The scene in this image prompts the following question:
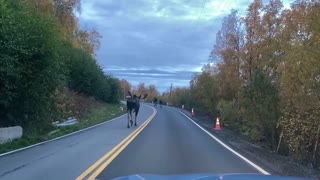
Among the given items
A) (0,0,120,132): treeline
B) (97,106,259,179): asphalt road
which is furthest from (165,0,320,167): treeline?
(0,0,120,132): treeline

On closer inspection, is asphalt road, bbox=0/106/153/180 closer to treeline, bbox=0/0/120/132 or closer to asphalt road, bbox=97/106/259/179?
asphalt road, bbox=97/106/259/179

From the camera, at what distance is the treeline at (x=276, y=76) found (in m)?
18.6

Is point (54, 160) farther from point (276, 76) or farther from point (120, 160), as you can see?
point (276, 76)

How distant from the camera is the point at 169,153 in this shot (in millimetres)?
15906

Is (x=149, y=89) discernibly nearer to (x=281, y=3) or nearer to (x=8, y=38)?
(x=281, y=3)

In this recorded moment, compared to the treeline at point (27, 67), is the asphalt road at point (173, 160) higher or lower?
lower

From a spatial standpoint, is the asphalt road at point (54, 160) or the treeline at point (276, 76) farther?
the treeline at point (276, 76)

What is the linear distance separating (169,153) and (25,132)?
993 centimetres

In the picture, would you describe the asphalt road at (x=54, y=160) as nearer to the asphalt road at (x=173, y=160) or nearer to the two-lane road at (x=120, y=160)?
the two-lane road at (x=120, y=160)

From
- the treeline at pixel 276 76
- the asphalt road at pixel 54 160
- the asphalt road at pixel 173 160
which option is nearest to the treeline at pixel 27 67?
the asphalt road at pixel 54 160

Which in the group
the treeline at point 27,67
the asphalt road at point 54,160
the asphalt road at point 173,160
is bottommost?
the asphalt road at point 54,160

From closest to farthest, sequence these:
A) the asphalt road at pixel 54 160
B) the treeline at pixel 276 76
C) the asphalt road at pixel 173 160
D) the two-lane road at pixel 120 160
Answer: the asphalt road at pixel 54 160 < the two-lane road at pixel 120 160 < the asphalt road at pixel 173 160 < the treeline at pixel 276 76

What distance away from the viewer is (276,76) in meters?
25.5

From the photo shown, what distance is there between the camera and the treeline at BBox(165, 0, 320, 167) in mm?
18641
